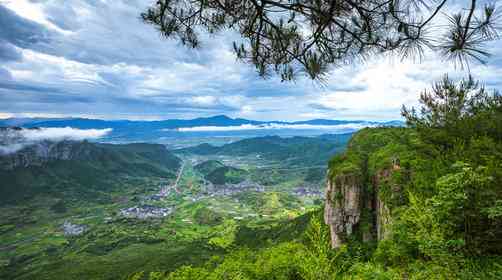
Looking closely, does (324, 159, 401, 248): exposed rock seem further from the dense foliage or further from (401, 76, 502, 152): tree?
(401, 76, 502, 152): tree

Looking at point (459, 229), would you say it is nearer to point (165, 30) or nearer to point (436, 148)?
point (165, 30)

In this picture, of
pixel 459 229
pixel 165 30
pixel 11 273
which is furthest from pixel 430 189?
pixel 11 273

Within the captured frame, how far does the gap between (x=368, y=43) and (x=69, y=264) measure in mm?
150238

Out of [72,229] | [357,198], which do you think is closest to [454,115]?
[357,198]

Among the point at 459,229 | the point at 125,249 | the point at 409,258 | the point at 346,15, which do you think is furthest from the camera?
the point at 125,249

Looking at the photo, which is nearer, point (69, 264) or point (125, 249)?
point (69, 264)

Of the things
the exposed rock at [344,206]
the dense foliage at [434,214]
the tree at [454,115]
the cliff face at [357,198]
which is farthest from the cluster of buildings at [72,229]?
the tree at [454,115]

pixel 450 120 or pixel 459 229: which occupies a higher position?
pixel 450 120

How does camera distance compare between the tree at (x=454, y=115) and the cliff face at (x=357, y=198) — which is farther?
the cliff face at (x=357, y=198)

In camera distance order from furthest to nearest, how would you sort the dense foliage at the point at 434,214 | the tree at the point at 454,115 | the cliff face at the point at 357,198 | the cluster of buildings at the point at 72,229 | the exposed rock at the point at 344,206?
the cluster of buildings at the point at 72,229
the exposed rock at the point at 344,206
the cliff face at the point at 357,198
the tree at the point at 454,115
the dense foliage at the point at 434,214

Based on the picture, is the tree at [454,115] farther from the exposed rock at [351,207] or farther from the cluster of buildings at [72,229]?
the cluster of buildings at [72,229]

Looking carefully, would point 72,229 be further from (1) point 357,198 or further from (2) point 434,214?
(2) point 434,214

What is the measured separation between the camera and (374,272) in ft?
26.9

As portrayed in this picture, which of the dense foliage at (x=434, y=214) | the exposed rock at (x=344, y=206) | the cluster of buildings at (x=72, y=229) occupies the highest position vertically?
the dense foliage at (x=434, y=214)
